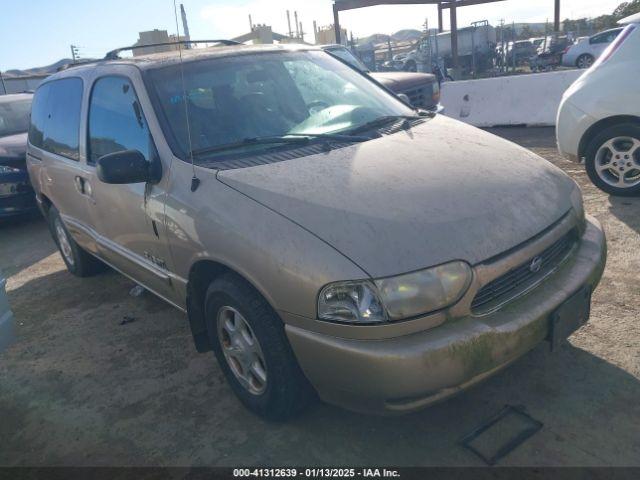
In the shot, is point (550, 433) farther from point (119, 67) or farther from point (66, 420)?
point (119, 67)

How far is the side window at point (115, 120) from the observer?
3.15 m

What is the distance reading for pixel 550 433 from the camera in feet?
8.08

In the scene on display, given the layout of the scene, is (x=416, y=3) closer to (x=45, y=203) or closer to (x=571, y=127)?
(x=571, y=127)

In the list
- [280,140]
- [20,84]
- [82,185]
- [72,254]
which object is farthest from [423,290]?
[20,84]

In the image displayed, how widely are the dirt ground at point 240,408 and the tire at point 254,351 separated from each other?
0.57 ft

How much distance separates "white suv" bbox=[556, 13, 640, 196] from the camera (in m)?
5.02

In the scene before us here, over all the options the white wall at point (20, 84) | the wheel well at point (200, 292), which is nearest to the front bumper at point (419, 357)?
the wheel well at point (200, 292)

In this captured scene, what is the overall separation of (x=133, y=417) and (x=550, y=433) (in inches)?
84.8

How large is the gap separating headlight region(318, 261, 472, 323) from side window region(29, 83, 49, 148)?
3.76 metres

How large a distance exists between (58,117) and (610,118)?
494 centimetres

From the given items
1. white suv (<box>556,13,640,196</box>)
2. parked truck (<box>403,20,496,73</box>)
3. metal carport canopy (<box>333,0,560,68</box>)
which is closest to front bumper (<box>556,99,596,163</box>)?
white suv (<box>556,13,640,196</box>)

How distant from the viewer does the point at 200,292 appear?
2.96 meters

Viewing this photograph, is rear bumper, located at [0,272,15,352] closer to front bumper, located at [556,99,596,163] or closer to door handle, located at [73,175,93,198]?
door handle, located at [73,175,93,198]

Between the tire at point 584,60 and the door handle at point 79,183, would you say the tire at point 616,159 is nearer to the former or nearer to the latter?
the door handle at point 79,183
